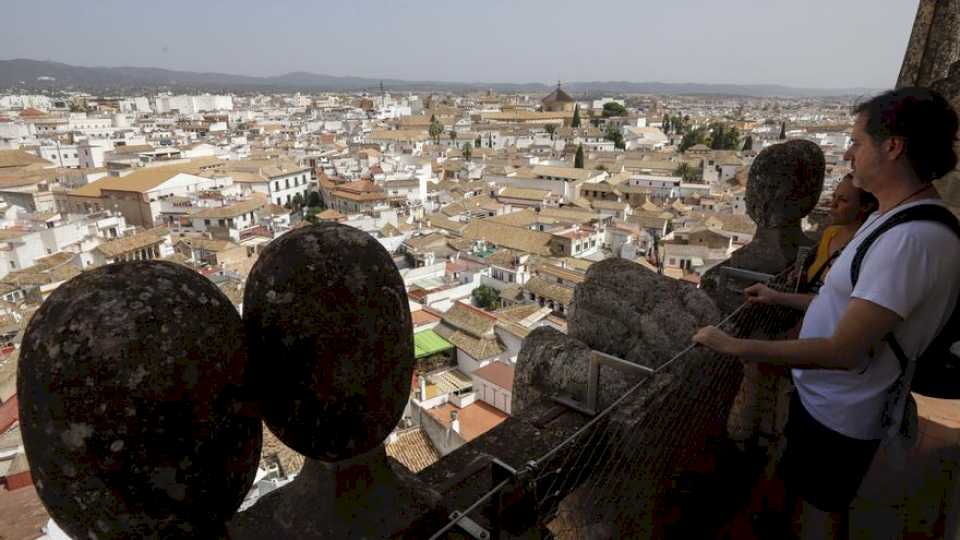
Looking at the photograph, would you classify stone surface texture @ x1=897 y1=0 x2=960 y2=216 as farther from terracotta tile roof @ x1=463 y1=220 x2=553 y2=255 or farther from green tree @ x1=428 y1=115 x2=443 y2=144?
green tree @ x1=428 y1=115 x2=443 y2=144

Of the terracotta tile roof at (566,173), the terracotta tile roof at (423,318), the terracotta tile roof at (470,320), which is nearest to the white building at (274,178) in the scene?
the terracotta tile roof at (566,173)

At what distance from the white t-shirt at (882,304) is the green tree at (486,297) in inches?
816

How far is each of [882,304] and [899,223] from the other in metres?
0.23

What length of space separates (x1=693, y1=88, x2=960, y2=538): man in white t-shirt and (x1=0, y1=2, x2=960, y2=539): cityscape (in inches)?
5.4

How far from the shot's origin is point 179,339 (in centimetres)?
92

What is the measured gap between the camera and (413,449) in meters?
11.4

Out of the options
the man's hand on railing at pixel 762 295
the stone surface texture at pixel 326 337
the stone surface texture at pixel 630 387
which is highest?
the stone surface texture at pixel 326 337

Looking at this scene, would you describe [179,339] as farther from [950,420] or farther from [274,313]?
[950,420]

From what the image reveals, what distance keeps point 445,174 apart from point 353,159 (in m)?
9.09

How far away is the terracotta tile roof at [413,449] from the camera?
36.0ft

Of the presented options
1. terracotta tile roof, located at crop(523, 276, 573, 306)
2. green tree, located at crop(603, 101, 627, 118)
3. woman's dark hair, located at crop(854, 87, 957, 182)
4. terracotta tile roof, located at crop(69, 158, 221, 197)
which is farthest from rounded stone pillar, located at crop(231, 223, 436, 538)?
green tree, located at crop(603, 101, 627, 118)

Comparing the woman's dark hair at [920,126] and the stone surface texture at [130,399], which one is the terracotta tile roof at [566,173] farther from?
the stone surface texture at [130,399]

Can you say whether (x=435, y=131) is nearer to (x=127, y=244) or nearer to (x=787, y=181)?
(x=127, y=244)

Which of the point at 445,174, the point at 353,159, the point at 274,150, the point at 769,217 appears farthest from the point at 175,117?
the point at 769,217
